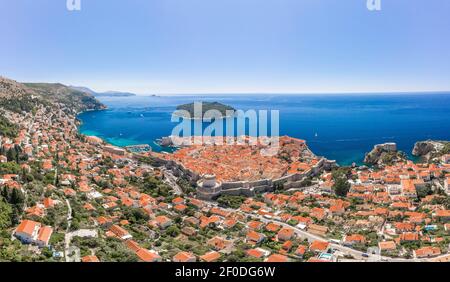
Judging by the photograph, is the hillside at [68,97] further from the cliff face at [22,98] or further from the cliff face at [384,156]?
the cliff face at [384,156]

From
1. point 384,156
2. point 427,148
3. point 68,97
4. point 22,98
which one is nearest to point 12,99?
point 22,98

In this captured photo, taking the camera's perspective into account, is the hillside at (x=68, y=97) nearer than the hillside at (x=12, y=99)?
No

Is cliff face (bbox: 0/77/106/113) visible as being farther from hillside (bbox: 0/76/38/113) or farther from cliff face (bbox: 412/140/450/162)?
cliff face (bbox: 412/140/450/162)

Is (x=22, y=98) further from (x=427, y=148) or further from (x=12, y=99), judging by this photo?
(x=427, y=148)

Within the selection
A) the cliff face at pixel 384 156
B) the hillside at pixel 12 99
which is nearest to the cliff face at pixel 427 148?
the cliff face at pixel 384 156

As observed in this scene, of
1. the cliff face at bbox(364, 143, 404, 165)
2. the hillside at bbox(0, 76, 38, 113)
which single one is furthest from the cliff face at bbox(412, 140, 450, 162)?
the hillside at bbox(0, 76, 38, 113)

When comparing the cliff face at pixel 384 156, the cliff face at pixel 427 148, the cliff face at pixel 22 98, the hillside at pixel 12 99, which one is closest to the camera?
the cliff face at pixel 384 156
